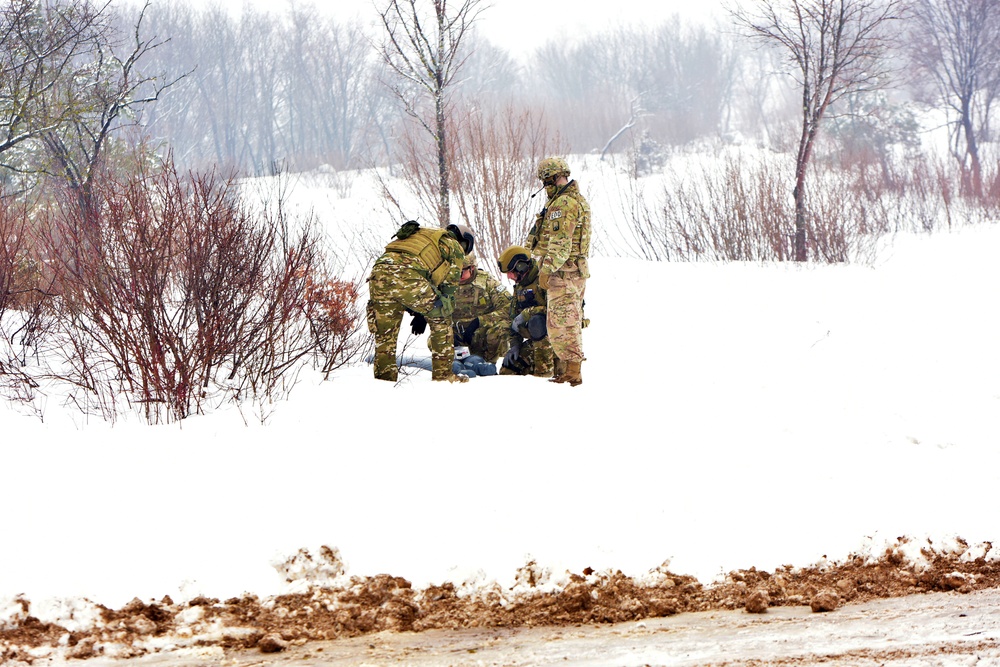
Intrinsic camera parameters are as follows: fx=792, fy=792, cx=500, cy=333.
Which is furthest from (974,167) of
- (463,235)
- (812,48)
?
(463,235)

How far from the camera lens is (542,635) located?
3.50 metres

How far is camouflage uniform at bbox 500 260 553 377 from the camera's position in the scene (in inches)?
257

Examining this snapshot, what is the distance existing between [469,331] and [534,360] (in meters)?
0.76

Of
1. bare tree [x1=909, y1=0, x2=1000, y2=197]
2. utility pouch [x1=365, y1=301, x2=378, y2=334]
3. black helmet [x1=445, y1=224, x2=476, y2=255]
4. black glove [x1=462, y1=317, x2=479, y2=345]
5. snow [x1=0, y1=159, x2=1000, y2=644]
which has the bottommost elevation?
snow [x1=0, y1=159, x2=1000, y2=644]

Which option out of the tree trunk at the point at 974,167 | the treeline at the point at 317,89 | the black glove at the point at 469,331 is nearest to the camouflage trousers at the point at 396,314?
the black glove at the point at 469,331

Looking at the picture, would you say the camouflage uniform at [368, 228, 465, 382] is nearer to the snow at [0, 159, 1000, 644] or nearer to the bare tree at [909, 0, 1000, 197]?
the snow at [0, 159, 1000, 644]

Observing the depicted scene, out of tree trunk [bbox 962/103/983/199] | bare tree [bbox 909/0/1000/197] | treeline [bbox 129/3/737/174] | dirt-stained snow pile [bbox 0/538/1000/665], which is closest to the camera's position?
dirt-stained snow pile [bbox 0/538/1000/665]

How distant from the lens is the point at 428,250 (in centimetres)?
603

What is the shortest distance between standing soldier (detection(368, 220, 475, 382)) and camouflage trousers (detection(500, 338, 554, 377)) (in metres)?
0.74

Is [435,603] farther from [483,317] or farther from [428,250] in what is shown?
[483,317]

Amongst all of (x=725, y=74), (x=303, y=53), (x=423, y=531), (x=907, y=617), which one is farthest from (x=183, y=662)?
(x=725, y=74)

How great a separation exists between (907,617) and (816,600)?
15.0 inches

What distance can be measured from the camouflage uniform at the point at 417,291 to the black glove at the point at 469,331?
0.93 meters

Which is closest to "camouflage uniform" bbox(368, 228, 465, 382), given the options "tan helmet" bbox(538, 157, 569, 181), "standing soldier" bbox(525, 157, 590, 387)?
"standing soldier" bbox(525, 157, 590, 387)
